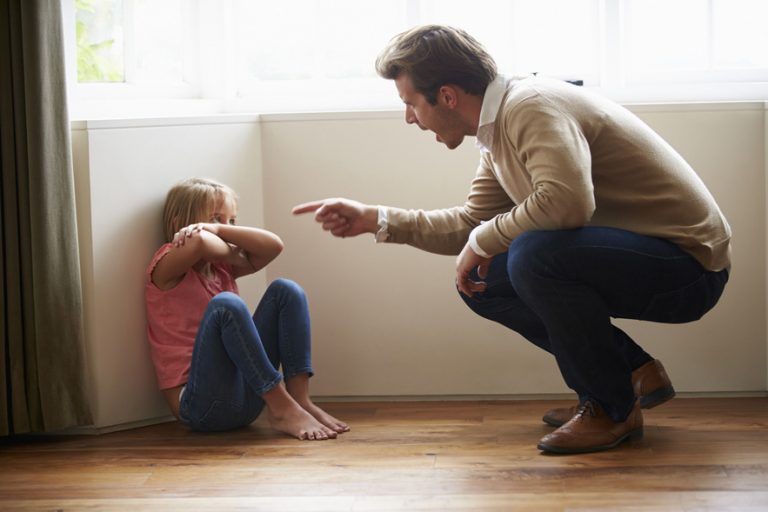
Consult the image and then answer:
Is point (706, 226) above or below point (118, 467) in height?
above

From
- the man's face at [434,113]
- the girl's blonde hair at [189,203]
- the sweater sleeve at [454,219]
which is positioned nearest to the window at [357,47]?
the girl's blonde hair at [189,203]

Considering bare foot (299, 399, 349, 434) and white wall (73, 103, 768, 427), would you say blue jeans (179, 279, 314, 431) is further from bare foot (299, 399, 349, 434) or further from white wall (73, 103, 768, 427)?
white wall (73, 103, 768, 427)

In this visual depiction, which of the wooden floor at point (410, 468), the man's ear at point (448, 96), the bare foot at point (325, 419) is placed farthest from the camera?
the bare foot at point (325, 419)

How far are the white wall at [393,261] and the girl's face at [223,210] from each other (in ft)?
0.54

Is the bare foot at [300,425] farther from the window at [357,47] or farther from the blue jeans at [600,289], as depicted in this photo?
the window at [357,47]

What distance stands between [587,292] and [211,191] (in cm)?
104

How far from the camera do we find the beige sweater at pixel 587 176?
7.25 feet

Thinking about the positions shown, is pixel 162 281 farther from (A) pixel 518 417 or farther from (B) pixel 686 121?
(B) pixel 686 121

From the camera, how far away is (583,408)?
2.43 meters

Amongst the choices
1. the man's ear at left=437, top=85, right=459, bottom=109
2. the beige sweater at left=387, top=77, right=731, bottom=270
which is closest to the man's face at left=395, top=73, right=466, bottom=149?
the man's ear at left=437, top=85, right=459, bottom=109

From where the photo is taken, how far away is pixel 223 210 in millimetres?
2814

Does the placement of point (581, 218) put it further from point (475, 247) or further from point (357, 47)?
point (357, 47)

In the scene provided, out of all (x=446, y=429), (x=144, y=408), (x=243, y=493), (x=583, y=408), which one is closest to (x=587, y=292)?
(x=583, y=408)

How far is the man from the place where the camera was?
89.4 inches
